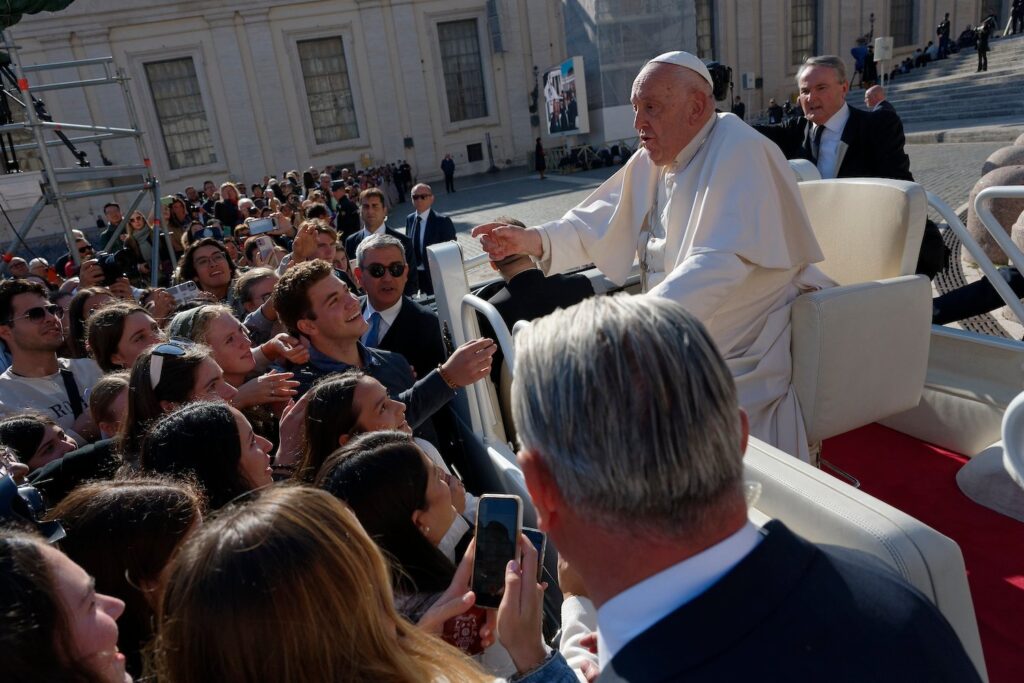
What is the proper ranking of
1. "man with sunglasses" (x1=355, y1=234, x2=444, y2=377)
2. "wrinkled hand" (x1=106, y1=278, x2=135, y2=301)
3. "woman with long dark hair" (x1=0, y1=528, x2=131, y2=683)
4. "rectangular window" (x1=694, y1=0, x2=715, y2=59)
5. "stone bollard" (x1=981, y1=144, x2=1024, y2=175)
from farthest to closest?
"rectangular window" (x1=694, y1=0, x2=715, y2=59) → "stone bollard" (x1=981, y1=144, x2=1024, y2=175) → "wrinkled hand" (x1=106, y1=278, x2=135, y2=301) → "man with sunglasses" (x1=355, y1=234, x2=444, y2=377) → "woman with long dark hair" (x1=0, y1=528, x2=131, y2=683)

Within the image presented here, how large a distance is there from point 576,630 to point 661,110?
1.88m

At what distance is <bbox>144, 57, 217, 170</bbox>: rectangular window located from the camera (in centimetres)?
2450

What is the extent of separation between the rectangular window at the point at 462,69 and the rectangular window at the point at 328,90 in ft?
12.5

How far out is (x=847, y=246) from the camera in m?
2.89

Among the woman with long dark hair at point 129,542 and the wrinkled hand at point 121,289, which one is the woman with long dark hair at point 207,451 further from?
the wrinkled hand at point 121,289

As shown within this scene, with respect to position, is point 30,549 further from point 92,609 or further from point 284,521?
point 284,521

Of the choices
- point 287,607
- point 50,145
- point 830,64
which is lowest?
point 287,607

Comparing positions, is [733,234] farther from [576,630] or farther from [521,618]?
[521,618]

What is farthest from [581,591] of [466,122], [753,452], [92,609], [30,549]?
[466,122]

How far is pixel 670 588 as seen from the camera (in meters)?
0.82

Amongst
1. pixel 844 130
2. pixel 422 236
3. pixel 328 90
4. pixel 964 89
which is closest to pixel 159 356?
pixel 844 130

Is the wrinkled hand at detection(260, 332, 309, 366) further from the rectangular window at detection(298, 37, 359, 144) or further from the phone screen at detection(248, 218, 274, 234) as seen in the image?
Result: the rectangular window at detection(298, 37, 359, 144)

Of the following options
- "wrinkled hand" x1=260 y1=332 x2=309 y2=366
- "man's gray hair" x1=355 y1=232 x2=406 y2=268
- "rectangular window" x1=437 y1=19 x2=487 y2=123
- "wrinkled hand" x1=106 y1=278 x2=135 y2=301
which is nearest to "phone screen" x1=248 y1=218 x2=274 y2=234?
"wrinkled hand" x1=106 y1=278 x2=135 y2=301

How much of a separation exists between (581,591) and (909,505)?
165cm
